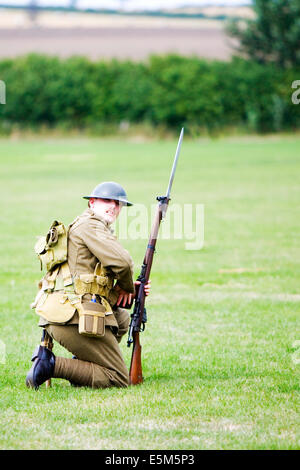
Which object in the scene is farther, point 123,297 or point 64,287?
point 123,297

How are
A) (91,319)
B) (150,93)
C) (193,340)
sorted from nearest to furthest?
(91,319), (193,340), (150,93)

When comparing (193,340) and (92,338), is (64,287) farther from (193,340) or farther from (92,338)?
(193,340)

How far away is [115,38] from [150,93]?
2456 cm

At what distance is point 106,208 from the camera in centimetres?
658

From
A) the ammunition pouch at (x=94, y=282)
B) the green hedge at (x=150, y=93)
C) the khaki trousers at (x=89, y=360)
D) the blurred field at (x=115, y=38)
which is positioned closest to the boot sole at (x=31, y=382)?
the khaki trousers at (x=89, y=360)

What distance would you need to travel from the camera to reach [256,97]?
168 feet

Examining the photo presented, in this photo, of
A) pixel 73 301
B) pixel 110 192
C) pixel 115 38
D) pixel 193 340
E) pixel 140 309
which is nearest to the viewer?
pixel 73 301

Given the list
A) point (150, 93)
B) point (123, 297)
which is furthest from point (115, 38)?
point (123, 297)

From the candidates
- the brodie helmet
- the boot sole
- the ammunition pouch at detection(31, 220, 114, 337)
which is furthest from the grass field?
the brodie helmet

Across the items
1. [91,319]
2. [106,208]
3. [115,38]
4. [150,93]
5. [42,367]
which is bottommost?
[42,367]

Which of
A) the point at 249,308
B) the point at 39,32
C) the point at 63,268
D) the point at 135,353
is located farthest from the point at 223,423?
the point at 39,32

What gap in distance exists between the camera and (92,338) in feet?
21.1

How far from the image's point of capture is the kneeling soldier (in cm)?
632

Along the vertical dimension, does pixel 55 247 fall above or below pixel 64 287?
above
